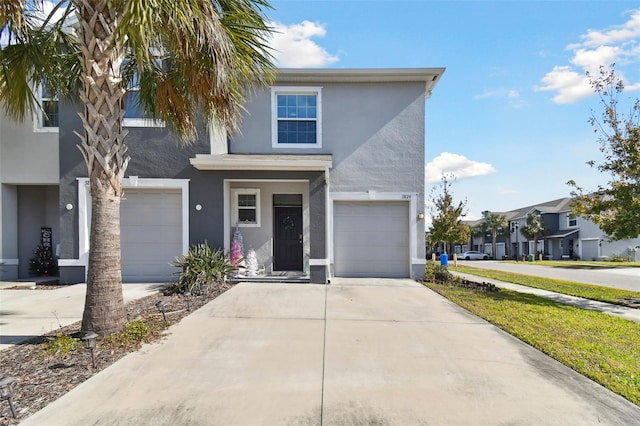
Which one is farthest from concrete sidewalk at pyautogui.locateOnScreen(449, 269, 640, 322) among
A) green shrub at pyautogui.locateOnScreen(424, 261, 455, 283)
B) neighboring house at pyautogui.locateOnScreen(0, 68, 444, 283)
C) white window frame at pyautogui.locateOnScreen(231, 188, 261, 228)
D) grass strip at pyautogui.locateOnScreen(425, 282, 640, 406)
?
white window frame at pyautogui.locateOnScreen(231, 188, 261, 228)

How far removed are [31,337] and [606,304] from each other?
42.9 ft

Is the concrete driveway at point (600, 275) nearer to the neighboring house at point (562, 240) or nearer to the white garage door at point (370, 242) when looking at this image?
the white garage door at point (370, 242)

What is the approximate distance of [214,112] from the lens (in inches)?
257

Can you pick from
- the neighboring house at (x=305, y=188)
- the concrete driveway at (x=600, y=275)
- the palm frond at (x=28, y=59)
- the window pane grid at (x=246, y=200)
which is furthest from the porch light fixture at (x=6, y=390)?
the concrete driveway at (x=600, y=275)

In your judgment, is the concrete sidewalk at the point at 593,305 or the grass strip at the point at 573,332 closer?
the grass strip at the point at 573,332

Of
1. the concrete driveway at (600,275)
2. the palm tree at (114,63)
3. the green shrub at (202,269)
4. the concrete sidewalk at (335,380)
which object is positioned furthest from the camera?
the concrete driveway at (600,275)

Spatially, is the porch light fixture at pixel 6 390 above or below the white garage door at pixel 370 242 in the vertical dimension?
below

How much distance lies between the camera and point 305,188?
11797mm

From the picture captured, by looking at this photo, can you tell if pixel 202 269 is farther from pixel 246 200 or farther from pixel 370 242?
pixel 370 242

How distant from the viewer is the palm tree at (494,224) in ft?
174

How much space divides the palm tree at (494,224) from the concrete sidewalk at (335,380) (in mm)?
52467

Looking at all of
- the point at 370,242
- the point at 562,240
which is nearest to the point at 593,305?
the point at 370,242

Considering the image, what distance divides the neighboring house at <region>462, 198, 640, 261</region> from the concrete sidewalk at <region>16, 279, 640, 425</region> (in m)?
34.5

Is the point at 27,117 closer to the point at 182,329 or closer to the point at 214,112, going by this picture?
the point at 214,112
